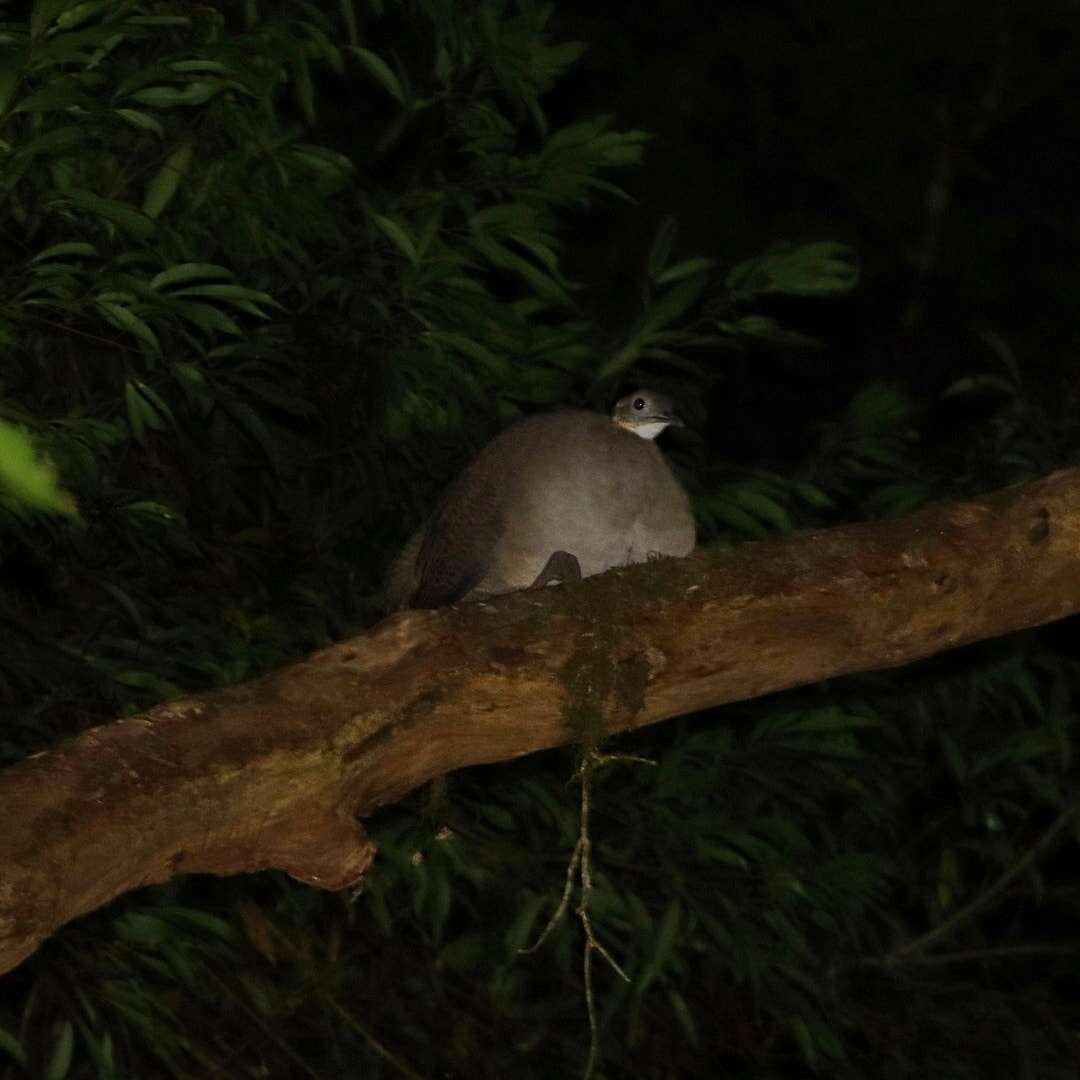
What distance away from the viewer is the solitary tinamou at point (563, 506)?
333cm

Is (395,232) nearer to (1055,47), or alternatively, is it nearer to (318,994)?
(318,994)

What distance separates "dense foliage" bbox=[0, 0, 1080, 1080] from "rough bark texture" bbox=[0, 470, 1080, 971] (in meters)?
0.97

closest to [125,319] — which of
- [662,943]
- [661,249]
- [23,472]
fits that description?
[661,249]

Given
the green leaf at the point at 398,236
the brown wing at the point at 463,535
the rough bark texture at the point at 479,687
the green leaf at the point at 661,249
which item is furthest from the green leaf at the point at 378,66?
the rough bark texture at the point at 479,687

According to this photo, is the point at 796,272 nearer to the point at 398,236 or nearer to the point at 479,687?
the point at 398,236

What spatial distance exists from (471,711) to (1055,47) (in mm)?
7392

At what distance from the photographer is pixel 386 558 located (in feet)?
15.8

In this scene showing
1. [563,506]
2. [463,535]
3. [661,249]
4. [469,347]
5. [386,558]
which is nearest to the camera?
[563,506]

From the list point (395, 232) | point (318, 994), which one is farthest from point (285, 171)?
point (318, 994)

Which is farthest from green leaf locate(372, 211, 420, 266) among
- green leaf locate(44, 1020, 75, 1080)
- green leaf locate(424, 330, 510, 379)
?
green leaf locate(44, 1020, 75, 1080)

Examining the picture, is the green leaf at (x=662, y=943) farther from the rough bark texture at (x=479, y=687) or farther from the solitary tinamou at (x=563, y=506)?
the rough bark texture at (x=479, y=687)

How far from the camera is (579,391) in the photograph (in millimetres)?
5094

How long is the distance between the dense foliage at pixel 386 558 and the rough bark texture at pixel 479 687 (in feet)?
3.18

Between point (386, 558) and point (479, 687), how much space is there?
200 centimetres
